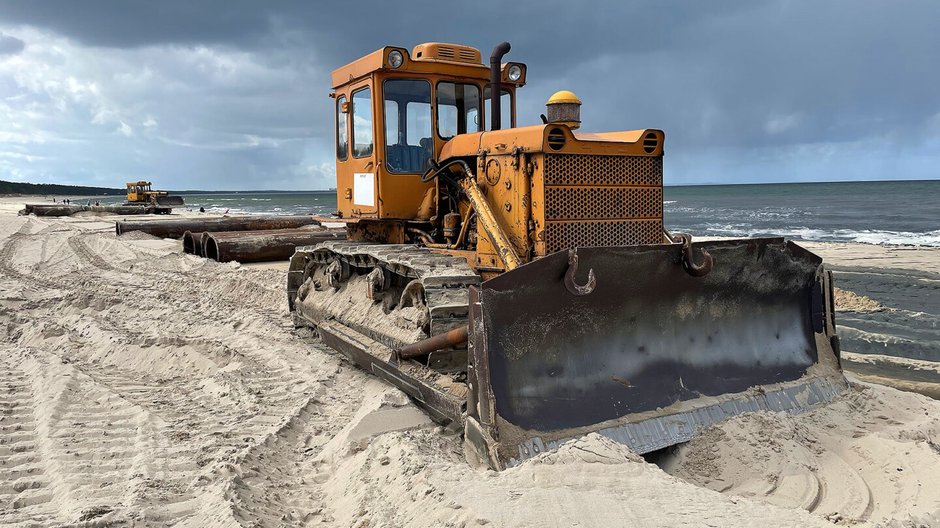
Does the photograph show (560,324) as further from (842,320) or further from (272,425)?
Answer: (842,320)

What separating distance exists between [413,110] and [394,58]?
55 cm

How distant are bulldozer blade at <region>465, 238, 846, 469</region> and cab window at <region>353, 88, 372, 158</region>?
3475mm

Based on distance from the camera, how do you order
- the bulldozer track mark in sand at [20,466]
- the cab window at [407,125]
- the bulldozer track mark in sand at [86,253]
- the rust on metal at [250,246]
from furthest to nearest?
the rust on metal at [250,246] → the bulldozer track mark in sand at [86,253] → the cab window at [407,125] → the bulldozer track mark in sand at [20,466]

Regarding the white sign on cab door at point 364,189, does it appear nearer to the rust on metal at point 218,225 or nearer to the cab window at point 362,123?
the cab window at point 362,123

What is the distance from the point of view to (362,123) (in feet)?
23.7

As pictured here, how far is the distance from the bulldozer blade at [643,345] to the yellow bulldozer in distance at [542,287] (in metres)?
0.01

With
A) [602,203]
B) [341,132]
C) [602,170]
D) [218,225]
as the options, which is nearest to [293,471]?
[602,203]

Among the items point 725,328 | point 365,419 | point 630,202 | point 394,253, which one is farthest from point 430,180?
point 725,328

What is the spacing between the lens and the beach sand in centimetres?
334

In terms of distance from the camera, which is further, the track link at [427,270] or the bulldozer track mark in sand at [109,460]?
the track link at [427,270]

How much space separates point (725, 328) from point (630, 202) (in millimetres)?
1227

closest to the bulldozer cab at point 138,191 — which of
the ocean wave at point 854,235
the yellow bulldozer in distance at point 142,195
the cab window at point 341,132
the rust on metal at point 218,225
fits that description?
the yellow bulldozer in distance at point 142,195

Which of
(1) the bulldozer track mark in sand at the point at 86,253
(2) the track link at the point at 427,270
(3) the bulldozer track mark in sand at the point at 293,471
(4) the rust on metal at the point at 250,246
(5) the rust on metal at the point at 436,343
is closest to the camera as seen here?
(3) the bulldozer track mark in sand at the point at 293,471

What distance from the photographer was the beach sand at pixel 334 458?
11.0ft
